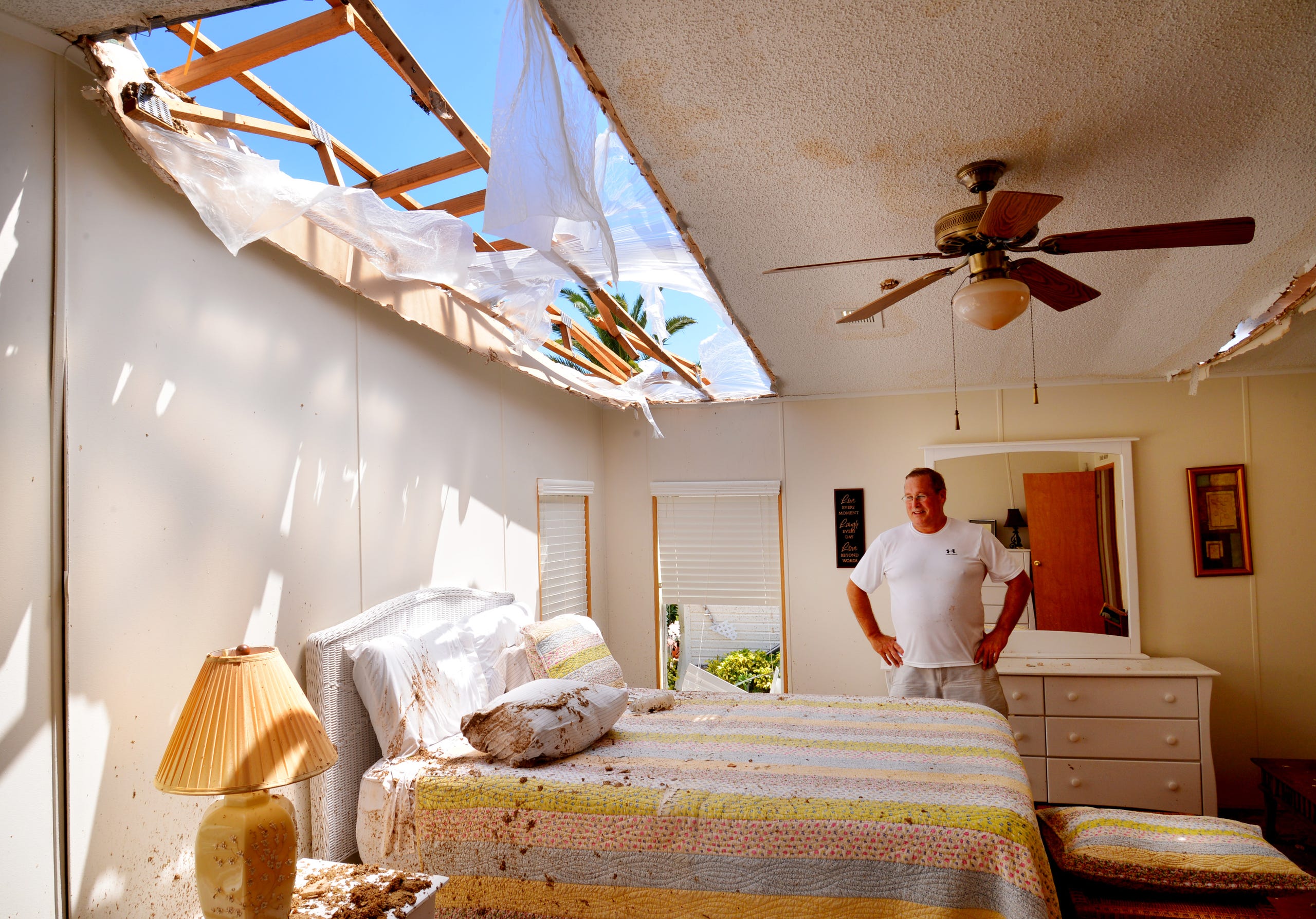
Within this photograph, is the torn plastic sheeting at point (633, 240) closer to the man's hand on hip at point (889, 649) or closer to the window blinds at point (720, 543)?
the man's hand on hip at point (889, 649)

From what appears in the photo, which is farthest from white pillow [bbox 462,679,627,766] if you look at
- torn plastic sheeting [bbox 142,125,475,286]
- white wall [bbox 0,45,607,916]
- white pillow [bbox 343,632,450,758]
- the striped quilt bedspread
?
torn plastic sheeting [bbox 142,125,475,286]

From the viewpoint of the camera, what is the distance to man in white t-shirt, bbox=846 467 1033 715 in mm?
3645

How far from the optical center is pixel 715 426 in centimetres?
564

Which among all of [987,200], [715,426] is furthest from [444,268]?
[715,426]

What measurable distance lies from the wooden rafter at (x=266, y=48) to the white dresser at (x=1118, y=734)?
4370mm

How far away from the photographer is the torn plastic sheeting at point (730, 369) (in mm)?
4508

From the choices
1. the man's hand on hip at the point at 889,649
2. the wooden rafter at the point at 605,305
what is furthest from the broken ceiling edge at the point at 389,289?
the man's hand on hip at the point at 889,649

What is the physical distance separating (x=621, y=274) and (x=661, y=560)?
3146 mm

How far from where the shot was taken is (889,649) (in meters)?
3.81

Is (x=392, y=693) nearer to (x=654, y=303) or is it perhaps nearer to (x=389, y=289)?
(x=389, y=289)

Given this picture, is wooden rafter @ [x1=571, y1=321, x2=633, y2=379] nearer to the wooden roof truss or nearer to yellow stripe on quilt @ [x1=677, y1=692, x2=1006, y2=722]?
the wooden roof truss

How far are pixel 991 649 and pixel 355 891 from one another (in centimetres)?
280

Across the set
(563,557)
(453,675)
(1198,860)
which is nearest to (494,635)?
(453,675)

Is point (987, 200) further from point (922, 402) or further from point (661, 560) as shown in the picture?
point (661, 560)
